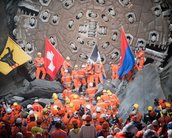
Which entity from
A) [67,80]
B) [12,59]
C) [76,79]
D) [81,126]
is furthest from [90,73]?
[81,126]

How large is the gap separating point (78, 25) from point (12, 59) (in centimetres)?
654

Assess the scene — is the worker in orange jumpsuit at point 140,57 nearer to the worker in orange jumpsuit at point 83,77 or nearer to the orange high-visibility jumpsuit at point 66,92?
the worker in orange jumpsuit at point 83,77

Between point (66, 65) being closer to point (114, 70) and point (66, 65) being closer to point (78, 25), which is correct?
point (114, 70)

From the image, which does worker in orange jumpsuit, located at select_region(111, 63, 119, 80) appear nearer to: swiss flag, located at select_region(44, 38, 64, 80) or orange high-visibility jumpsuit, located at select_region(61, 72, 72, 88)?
orange high-visibility jumpsuit, located at select_region(61, 72, 72, 88)

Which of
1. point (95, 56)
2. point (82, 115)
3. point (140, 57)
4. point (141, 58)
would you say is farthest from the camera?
point (95, 56)

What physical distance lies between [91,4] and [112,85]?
19.2ft

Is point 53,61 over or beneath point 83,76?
over

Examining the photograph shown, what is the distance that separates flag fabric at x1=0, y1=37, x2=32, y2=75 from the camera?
65.2ft

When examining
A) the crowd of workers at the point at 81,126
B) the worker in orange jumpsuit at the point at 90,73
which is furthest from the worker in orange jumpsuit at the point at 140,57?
the crowd of workers at the point at 81,126

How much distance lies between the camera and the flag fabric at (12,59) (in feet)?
65.2

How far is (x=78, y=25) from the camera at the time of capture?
25.2 m

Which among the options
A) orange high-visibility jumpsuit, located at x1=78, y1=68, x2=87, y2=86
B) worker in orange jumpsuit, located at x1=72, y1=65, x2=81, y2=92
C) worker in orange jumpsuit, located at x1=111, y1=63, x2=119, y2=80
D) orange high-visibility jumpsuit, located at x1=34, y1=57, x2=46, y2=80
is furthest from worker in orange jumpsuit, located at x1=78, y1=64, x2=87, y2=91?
orange high-visibility jumpsuit, located at x1=34, y1=57, x2=46, y2=80

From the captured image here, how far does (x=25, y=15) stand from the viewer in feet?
82.6

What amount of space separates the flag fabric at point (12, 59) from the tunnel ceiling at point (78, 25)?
14.9 feet
